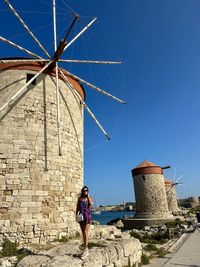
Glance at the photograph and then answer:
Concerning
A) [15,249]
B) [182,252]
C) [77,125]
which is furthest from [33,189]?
[182,252]

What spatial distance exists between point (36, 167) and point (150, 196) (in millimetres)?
19227

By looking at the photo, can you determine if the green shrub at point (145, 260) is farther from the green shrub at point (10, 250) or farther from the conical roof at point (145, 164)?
the conical roof at point (145, 164)

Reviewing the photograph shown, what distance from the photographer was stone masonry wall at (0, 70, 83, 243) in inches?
300

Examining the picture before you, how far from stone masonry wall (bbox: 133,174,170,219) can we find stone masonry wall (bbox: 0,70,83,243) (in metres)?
17.2

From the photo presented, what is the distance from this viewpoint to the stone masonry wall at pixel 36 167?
763 centimetres

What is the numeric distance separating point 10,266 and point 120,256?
2.47 m

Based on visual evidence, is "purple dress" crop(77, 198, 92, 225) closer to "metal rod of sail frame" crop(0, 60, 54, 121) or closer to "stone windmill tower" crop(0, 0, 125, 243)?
"stone windmill tower" crop(0, 0, 125, 243)

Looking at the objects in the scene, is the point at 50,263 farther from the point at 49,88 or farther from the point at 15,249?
the point at 49,88

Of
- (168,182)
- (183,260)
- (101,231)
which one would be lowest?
(183,260)

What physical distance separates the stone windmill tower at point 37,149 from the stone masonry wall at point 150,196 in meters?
16.9

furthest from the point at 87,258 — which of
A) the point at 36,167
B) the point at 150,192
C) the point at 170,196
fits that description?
the point at 170,196

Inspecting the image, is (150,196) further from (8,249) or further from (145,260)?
(8,249)

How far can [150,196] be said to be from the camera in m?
25.3

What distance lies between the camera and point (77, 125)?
34.1 ft
